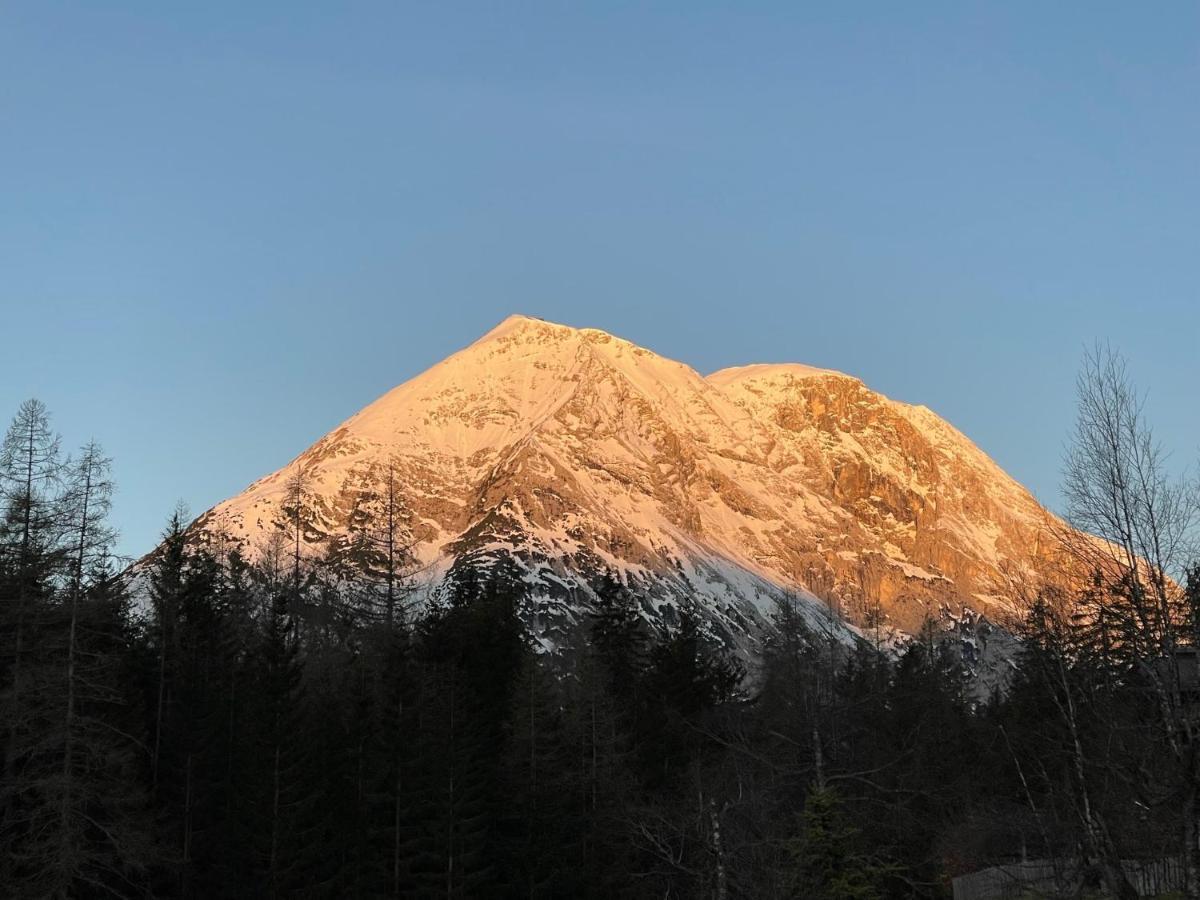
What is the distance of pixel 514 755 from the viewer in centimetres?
6188

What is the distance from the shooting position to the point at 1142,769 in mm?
19781

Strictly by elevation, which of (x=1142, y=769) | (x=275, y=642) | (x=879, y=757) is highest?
(x=275, y=642)

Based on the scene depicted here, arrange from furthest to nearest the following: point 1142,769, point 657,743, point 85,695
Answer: point 657,743 → point 85,695 → point 1142,769

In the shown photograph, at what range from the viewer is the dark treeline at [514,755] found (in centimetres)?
2698

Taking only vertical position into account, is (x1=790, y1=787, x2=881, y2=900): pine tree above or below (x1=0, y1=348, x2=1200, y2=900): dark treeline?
below

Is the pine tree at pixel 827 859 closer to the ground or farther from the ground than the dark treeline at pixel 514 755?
closer to the ground

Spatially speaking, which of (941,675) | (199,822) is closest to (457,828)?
(199,822)

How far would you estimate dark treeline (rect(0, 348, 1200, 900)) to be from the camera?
2698 centimetres

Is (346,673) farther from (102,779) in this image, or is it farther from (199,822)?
(102,779)

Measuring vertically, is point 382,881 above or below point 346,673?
below

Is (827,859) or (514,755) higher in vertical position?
(514,755)

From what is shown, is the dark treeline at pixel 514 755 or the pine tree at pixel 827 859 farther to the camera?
the pine tree at pixel 827 859

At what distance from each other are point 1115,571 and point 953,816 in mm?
39637

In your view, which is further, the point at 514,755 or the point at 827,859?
the point at 514,755
